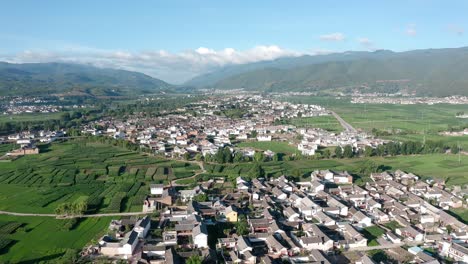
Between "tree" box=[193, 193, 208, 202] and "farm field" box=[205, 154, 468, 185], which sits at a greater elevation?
"tree" box=[193, 193, 208, 202]

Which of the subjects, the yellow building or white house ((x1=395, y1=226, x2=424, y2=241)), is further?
the yellow building

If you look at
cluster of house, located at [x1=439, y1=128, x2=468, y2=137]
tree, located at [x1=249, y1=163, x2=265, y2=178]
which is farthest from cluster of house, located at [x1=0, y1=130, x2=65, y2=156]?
cluster of house, located at [x1=439, y1=128, x2=468, y2=137]

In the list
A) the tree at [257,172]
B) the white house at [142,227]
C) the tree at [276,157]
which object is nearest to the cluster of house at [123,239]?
the white house at [142,227]

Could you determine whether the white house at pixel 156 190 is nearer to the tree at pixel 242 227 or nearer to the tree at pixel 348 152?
the tree at pixel 242 227

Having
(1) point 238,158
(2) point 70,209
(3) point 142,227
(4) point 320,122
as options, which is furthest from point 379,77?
(3) point 142,227

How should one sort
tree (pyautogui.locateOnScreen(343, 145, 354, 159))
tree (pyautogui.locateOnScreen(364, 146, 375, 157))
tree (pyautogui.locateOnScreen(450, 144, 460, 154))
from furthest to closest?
tree (pyautogui.locateOnScreen(450, 144, 460, 154)), tree (pyautogui.locateOnScreen(364, 146, 375, 157)), tree (pyautogui.locateOnScreen(343, 145, 354, 159))

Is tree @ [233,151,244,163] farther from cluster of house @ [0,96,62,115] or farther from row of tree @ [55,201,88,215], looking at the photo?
cluster of house @ [0,96,62,115]
